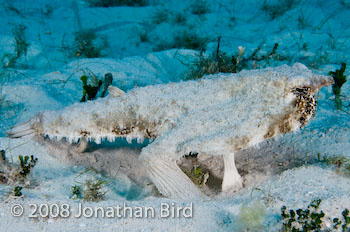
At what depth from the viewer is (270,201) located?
307 cm

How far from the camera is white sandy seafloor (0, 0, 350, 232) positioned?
296 cm

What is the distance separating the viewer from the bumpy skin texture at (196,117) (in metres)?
3.34

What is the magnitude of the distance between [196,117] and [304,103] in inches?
48.6

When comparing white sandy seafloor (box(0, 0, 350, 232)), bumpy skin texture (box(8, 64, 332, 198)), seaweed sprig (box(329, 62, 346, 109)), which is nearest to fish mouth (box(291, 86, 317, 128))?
bumpy skin texture (box(8, 64, 332, 198))

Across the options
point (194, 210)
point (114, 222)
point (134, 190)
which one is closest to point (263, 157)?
point (194, 210)

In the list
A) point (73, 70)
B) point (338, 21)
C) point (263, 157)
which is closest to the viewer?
point (263, 157)

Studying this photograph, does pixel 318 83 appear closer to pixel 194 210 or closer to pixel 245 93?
pixel 245 93

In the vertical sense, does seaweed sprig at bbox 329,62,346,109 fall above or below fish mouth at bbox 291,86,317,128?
below

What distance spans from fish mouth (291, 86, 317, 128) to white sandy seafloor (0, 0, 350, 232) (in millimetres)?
591

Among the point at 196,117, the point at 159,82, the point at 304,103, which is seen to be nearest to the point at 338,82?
the point at 304,103

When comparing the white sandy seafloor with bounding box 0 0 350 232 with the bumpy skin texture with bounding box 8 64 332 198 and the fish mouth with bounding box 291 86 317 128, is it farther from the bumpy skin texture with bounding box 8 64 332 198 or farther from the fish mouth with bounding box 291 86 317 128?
the fish mouth with bounding box 291 86 317 128

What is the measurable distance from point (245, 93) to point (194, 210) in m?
1.46

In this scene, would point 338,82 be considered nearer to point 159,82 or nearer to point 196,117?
point 196,117

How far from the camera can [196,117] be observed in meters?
3.51
